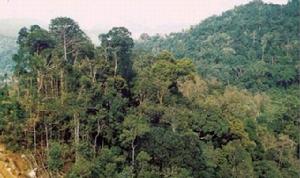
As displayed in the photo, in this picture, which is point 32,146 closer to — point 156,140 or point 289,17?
point 156,140

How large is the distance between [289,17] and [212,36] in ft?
39.3

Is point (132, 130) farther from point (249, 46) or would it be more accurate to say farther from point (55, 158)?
point (249, 46)

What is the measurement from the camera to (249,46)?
217 ft

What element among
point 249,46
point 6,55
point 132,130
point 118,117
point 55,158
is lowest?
point 55,158

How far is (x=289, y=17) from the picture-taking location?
7325cm

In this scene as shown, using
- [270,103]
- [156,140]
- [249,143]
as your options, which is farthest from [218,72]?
[156,140]

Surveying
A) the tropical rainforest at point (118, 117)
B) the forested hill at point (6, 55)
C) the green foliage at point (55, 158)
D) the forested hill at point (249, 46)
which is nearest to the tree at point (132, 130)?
the tropical rainforest at point (118, 117)

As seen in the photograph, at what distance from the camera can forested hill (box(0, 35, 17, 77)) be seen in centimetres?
7335

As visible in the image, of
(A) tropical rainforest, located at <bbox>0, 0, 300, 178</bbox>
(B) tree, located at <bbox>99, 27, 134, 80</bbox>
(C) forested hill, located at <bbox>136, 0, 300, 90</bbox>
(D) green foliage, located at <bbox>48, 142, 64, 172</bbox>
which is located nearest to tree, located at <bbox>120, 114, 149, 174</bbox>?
(A) tropical rainforest, located at <bbox>0, 0, 300, 178</bbox>

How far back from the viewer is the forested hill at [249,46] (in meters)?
53.5

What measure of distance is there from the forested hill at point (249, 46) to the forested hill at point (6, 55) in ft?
77.2

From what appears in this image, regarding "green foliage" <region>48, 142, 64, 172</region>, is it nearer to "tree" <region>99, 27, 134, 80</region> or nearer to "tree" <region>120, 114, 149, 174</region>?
"tree" <region>120, 114, 149, 174</region>

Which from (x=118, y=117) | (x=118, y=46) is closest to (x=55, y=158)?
(x=118, y=117)

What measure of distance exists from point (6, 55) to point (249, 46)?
4445cm
